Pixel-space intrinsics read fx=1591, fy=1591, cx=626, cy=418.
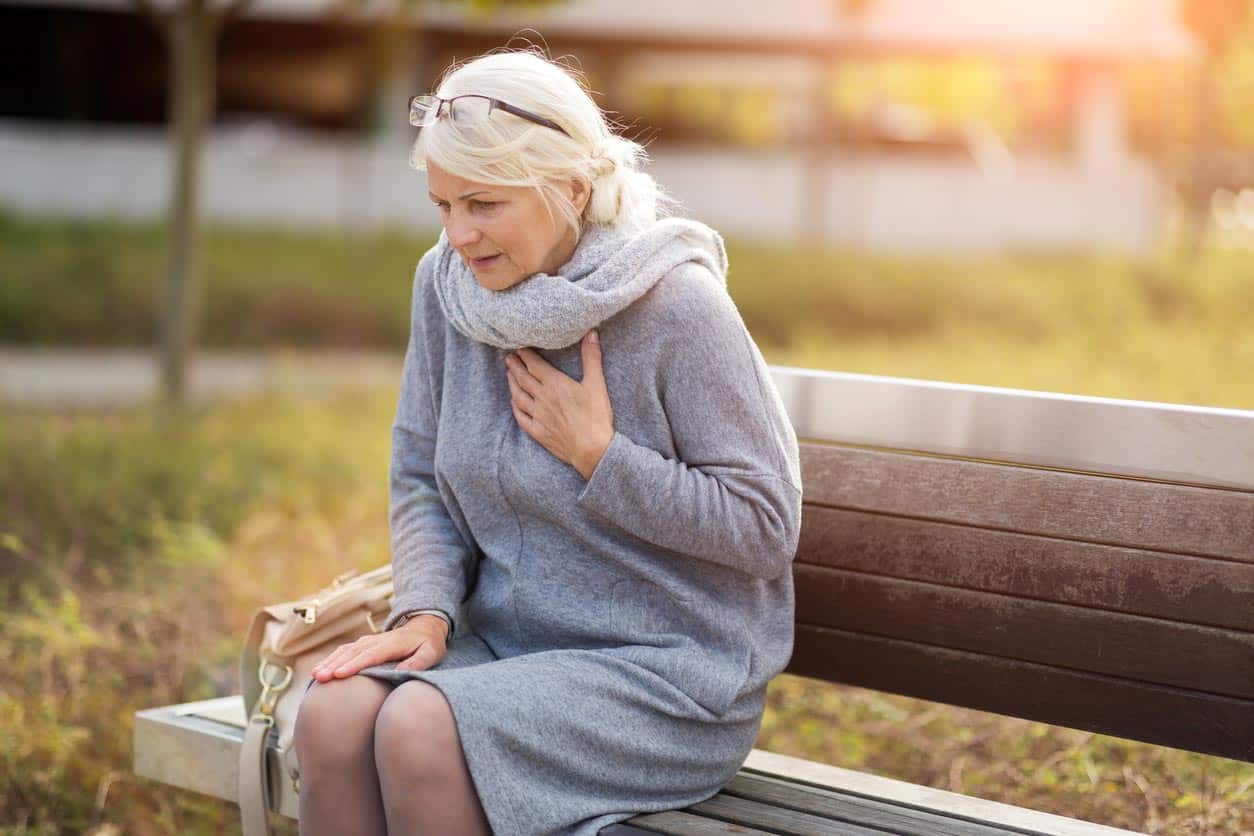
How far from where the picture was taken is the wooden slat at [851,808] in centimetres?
243

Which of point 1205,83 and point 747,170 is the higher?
point 1205,83

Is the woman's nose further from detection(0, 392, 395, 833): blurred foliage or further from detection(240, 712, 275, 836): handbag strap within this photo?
detection(0, 392, 395, 833): blurred foliage

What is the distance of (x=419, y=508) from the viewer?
2.73 metres

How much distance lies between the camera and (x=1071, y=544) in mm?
2629

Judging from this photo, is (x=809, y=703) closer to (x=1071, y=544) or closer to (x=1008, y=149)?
(x=1071, y=544)

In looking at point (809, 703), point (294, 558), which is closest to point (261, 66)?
point (294, 558)

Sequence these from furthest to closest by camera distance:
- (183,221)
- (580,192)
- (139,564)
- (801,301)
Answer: (801,301) → (183,221) → (139,564) → (580,192)

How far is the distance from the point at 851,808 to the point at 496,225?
42.4 inches

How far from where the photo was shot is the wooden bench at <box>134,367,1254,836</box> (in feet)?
8.20

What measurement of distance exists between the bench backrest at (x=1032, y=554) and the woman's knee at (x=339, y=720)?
3.03 feet

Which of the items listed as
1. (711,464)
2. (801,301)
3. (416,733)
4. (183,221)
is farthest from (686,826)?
(801,301)

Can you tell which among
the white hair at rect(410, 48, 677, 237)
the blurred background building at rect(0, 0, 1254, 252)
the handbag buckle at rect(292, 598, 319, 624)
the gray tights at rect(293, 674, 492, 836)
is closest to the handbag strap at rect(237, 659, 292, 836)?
the handbag buckle at rect(292, 598, 319, 624)

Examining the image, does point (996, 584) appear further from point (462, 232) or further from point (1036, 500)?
point (462, 232)

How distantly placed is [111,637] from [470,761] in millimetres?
2172
